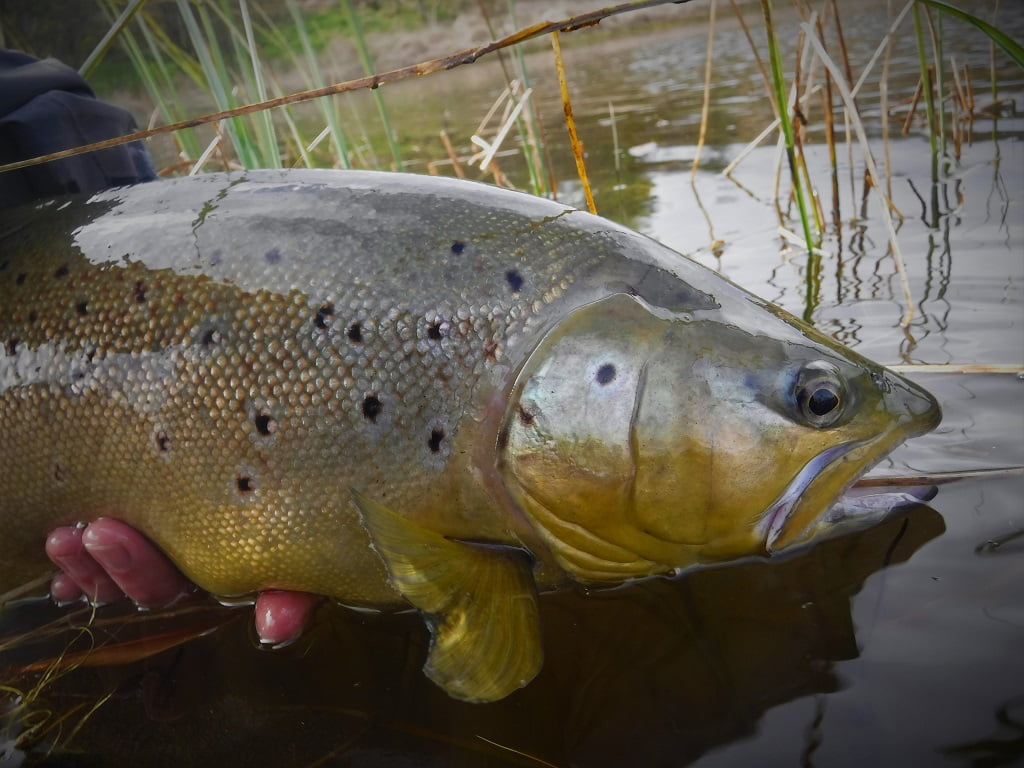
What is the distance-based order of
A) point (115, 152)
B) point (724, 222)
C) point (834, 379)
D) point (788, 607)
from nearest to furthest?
point (834, 379)
point (788, 607)
point (115, 152)
point (724, 222)

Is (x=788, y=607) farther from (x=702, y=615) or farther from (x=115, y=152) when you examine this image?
(x=115, y=152)

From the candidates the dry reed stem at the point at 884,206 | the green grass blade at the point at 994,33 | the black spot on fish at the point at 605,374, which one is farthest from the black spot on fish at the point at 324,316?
the dry reed stem at the point at 884,206

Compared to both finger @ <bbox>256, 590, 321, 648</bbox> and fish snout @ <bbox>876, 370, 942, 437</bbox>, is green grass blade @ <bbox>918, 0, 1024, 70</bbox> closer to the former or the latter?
fish snout @ <bbox>876, 370, 942, 437</bbox>

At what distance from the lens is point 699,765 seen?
4.61 ft

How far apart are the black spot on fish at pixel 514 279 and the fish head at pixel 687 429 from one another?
150 millimetres

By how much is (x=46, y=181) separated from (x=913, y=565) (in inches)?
109

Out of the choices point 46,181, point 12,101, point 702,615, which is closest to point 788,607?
point 702,615

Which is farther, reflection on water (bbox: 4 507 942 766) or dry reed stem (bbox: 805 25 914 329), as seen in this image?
dry reed stem (bbox: 805 25 914 329)

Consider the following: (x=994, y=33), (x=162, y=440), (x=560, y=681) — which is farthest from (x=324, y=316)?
(x=994, y=33)

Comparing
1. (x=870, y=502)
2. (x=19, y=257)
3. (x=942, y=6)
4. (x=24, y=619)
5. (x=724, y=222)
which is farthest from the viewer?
(x=724, y=222)

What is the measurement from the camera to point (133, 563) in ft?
6.64

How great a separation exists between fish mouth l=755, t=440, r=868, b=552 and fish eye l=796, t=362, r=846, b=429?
7 cm

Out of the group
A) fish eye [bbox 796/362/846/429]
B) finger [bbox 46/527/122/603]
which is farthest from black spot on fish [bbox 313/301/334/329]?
fish eye [bbox 796/362/846/429]

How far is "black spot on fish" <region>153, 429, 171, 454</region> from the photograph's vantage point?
1.86 meters
